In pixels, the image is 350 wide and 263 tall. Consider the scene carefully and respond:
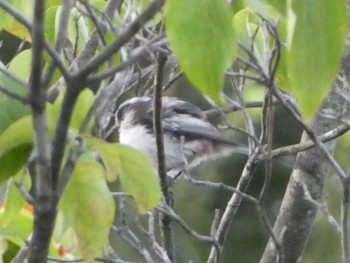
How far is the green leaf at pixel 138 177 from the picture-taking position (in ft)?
3.38

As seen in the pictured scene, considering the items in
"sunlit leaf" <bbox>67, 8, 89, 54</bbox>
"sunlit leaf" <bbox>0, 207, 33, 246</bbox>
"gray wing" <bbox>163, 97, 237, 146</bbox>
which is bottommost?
"sunlit leaf" <bbox>0, 207, 33, 246</bbox>

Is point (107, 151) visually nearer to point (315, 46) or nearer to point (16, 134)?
point (16, 134)

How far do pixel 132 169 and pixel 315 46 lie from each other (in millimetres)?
376

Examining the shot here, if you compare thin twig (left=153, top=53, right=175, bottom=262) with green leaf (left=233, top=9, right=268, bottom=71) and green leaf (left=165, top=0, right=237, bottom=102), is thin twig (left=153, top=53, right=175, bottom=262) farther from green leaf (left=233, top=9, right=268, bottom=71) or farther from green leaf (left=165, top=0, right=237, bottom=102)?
green leaf (left=165, top=0, right=237, bottom=102)

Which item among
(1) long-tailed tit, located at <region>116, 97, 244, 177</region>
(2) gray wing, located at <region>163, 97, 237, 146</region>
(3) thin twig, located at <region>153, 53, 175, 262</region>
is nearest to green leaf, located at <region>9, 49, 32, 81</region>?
(3) thin twig, located at <region>153, 53, 175, 262</region>

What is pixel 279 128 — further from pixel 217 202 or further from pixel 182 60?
pixel 182 60

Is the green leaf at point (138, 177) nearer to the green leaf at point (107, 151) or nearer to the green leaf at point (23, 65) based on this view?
the green leaf at point (107, 151)

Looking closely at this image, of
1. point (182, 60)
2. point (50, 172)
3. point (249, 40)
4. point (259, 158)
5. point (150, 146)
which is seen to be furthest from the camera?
point (150, 146)

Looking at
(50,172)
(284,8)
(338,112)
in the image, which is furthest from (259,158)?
(284,8)

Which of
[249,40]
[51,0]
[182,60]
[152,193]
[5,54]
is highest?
[5,54]

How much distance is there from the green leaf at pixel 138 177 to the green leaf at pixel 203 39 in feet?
0.79

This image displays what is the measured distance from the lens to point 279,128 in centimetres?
520

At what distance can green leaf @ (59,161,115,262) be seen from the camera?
1068 mm

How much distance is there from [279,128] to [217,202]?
0.61 meters
